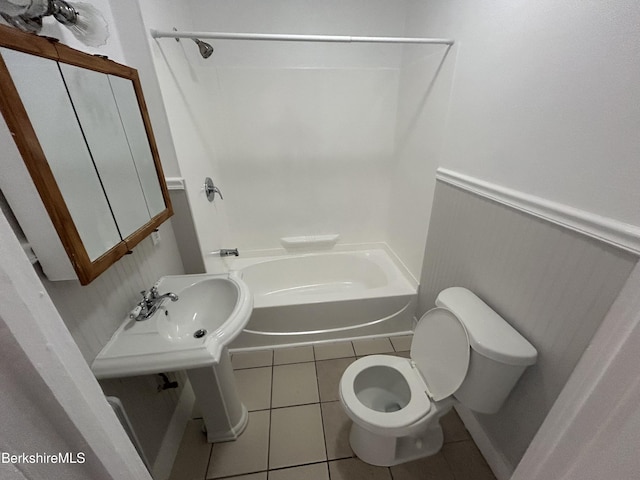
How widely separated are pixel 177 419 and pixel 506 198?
5.98 feet

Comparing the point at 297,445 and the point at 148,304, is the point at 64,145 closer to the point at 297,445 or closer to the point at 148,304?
the point at 148,304

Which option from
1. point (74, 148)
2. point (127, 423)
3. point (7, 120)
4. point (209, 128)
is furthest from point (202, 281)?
point (209, 128)

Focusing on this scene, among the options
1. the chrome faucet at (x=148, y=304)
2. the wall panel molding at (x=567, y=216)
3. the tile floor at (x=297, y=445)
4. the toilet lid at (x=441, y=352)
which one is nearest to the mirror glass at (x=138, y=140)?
the chrome faucet at (x=148, y=304)

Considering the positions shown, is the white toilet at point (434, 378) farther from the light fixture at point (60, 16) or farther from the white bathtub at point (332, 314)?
the light fixture at point (60, 16)

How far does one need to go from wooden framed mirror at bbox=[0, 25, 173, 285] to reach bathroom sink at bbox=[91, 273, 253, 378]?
292 millimetres

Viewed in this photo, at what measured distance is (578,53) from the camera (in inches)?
30.3

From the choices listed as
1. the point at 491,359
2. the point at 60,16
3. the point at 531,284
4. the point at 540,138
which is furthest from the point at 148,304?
the point at 540,138

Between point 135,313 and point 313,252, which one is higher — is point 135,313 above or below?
above

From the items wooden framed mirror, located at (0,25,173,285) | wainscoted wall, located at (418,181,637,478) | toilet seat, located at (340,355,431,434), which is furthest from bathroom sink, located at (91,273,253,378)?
wainscoted wall, located at (418,181,637,478)

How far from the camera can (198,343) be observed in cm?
90

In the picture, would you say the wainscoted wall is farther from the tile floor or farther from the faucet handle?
the faucet handle

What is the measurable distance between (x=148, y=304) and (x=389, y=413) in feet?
3.54

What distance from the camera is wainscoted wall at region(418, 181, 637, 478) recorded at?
78 centimetres

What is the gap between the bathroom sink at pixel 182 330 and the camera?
86 cm
